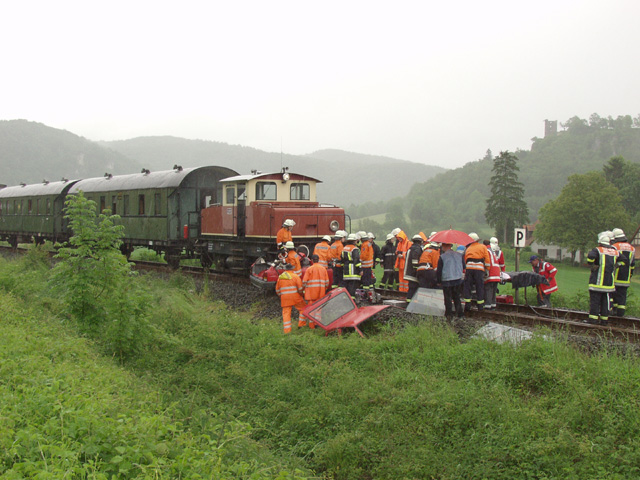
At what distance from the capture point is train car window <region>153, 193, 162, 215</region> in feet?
62.6

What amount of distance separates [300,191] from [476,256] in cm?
735

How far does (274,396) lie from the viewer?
7.50m

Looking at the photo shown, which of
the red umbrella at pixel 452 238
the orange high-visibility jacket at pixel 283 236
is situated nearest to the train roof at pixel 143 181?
the orange high-visibility jacket at pixel 283 236

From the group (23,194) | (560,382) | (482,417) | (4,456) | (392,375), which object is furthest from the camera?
(23,194)

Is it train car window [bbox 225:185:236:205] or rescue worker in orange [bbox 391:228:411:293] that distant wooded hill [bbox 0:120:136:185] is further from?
rescue worker in orange [bbox 391:228:411:293]

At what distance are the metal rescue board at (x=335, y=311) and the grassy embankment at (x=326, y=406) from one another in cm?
47

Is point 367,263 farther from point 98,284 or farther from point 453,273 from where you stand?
point 98,284

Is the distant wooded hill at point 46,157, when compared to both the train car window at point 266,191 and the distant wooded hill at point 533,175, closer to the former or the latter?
the distant wooded hill at point 533,175

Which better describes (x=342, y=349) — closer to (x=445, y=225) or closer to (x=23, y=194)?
(x=23, y=194)

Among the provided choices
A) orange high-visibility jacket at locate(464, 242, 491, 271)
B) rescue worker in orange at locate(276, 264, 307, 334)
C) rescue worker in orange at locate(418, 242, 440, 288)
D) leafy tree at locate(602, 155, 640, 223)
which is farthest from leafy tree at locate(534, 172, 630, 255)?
rescue worker in orange at locate(276, 264, 307, 334)

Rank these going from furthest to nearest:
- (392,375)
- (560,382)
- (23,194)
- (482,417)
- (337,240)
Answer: (23,194)
(337,240)
(392,375)
(560,382)
(482,417)

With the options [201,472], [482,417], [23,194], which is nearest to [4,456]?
[201,472]

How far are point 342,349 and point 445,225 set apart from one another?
257 ft

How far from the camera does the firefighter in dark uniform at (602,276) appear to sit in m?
9.58
